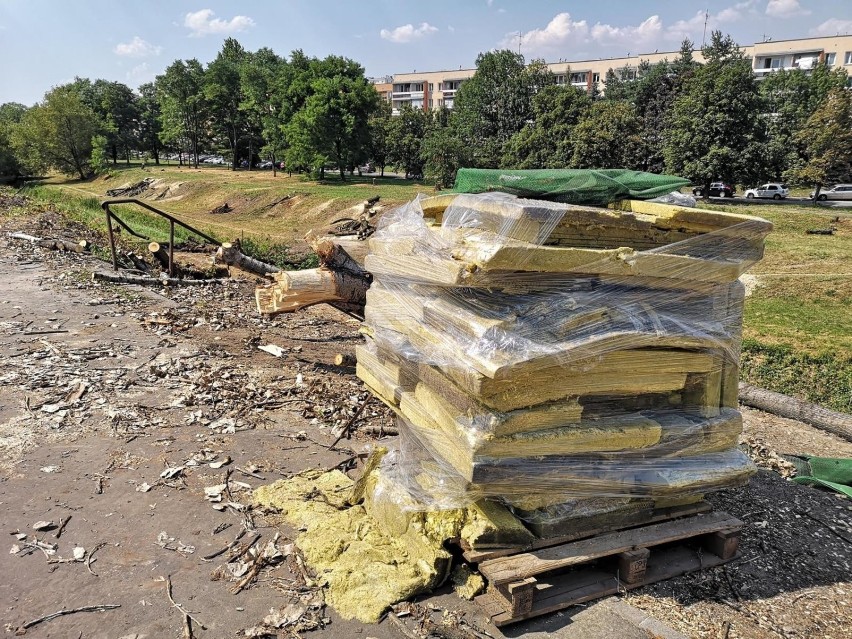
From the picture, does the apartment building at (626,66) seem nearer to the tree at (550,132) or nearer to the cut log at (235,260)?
the tree at (550,132)

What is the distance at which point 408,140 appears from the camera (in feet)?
148

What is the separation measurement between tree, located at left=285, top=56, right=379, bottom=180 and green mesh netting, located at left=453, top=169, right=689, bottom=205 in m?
34.9

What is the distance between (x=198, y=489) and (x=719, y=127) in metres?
30.1

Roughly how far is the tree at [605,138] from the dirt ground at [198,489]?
74.1 ft

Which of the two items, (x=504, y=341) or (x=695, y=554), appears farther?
(x=695, y=554)

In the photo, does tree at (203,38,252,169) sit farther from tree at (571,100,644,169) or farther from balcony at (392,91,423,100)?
balcony at (392,91,423,100)

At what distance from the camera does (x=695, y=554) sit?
415 centimetres

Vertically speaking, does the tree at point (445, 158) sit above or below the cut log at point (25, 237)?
above

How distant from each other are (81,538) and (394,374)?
8.92 ft

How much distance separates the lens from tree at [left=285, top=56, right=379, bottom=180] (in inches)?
1478

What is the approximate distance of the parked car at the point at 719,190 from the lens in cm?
3034

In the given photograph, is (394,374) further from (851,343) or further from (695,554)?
(851,343)

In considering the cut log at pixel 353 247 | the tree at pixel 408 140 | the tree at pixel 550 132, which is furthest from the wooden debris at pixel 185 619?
the tree at pixel 408 140

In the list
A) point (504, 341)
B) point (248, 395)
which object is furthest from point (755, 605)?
point (248, 395)
